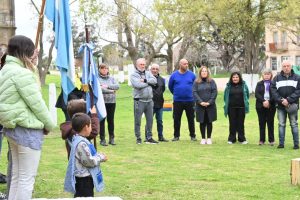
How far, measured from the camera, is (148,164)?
10039 millimetres

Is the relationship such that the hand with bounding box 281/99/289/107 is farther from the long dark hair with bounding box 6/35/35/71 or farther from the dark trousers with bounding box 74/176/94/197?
the long dark hair with bounding box 6/35/35/71

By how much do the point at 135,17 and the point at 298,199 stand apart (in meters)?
34.0

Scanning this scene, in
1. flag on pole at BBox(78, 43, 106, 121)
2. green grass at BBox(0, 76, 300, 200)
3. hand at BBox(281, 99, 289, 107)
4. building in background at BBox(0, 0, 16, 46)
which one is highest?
building in background at BBox(0, 0, 16, 46)

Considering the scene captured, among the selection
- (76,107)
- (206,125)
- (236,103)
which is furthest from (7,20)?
(76,107)

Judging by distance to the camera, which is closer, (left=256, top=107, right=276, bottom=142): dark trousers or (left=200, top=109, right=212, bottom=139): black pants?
(left=256, top=107, right=276, bottom=142): dark trousers

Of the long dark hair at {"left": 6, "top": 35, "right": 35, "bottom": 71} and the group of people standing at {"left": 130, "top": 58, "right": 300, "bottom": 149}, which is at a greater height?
the long dark hair at {"left": 6, "top": 35, "right": 35, "bottom": 71}

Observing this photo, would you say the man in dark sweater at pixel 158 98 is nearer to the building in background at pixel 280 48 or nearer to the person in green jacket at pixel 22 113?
the person in green jacket at pixel 22 113

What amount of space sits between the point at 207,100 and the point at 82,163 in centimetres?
709

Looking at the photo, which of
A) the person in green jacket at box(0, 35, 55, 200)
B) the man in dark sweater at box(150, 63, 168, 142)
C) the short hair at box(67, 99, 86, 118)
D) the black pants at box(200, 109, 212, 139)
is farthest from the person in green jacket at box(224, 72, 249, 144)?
the person in green jacket at box(0, 35, 55, 200)

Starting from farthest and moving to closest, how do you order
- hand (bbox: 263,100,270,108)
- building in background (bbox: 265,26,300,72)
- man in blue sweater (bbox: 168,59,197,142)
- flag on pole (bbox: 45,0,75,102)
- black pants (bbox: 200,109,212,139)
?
building in background (bbox: 265,26,300,72)
man in blue sweater (bbox: 168,59,197,142)
black pants (bbox: 200,109,212,139)
hand (bbox: 263,100,270,108)
flag on pole (bbox: 45,0,75,102)

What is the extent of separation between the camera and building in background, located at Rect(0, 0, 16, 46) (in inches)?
614

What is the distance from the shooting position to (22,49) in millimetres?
5750

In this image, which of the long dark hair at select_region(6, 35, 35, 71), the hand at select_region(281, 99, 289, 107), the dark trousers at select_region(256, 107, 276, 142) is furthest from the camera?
the dark trousers at select_region(256, 107, 276, 142)

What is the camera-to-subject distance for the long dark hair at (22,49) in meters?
5.74
